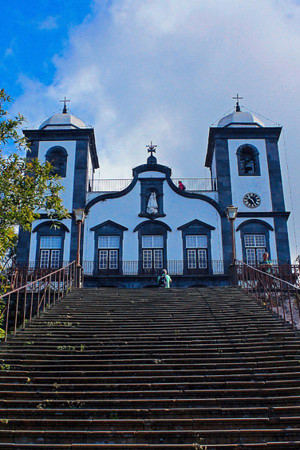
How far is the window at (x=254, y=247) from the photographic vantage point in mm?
21719

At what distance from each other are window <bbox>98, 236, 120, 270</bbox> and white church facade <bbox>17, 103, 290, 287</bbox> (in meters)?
0.05

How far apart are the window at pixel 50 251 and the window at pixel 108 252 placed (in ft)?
6.37

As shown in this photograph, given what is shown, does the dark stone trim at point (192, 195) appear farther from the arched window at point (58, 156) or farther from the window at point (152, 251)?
the arched window at point (58, 156)

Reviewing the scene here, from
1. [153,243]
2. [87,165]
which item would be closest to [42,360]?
[153,243]

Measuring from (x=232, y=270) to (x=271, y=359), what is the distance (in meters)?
7.98

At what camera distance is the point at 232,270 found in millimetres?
16906

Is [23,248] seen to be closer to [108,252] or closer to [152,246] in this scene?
[108,252]

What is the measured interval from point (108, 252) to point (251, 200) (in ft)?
24.3

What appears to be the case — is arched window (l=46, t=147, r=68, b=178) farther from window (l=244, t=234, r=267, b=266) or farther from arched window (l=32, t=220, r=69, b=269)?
window (l=244, t=234, r=267, b=266)

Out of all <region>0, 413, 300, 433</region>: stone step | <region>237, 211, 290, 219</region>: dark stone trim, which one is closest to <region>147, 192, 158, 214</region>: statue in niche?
<region>237, 211, 290, 219</region>: dark stone trim

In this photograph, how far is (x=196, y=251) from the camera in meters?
21.9

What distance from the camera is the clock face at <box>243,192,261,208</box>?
2287 centimetres

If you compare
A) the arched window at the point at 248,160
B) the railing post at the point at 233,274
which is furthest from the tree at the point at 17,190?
the arched window at the point at 248,160

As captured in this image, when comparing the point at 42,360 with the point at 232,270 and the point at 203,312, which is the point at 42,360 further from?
the point at 232,270
